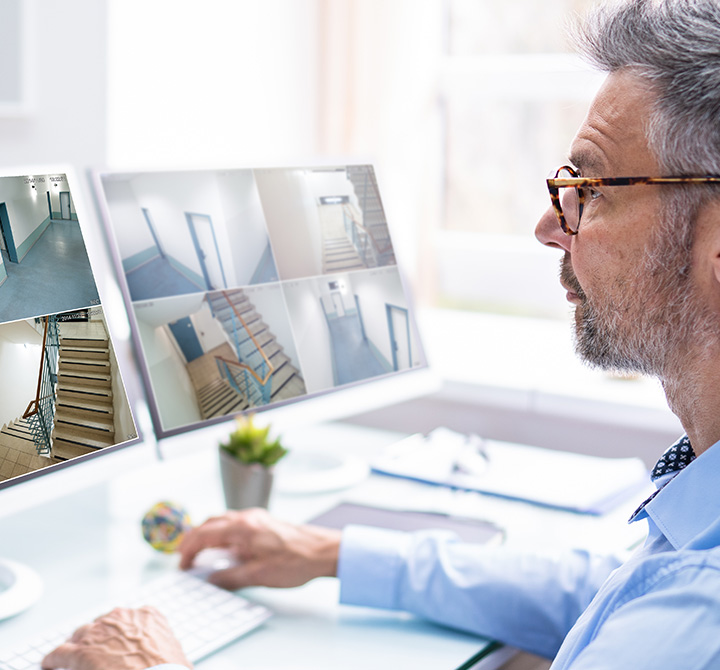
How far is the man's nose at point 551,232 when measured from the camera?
946 millimetres

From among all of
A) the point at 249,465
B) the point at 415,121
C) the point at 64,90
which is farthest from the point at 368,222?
the point at 415,121

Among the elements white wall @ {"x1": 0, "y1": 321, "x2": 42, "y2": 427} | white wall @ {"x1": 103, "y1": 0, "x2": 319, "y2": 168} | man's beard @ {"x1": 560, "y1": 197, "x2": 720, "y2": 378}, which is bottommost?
white wall @ {"x1": 0, "y1": 321, "x2": 42, "y2": 427}

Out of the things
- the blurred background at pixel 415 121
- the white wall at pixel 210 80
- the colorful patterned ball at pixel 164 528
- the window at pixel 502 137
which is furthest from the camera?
the window at pixel 502 137

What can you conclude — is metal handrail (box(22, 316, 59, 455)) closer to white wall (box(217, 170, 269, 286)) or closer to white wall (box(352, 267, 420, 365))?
white wall (box(217, 170, 269, 286))

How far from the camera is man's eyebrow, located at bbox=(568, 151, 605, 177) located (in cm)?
84

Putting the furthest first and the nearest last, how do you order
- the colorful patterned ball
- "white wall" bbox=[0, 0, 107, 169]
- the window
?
the window, "white wall" bbox=[0, 0, 107, 169], the colorful patterned ball

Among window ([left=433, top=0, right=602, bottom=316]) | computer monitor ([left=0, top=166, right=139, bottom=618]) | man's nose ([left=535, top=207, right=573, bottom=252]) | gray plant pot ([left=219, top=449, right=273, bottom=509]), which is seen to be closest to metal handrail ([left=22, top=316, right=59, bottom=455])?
computer monitor ([left=0, top=166, right=139, bottom=618])

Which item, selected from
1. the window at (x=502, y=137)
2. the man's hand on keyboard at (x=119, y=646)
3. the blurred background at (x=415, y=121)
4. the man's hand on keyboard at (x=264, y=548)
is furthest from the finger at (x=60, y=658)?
the window at (x=502, y=137)

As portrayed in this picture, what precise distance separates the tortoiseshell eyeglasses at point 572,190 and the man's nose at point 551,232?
4 centimetres

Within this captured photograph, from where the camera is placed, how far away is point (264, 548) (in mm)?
1128

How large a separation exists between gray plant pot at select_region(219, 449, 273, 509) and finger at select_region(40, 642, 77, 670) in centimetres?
41

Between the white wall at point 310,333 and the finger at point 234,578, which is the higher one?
the white wall at point 310,333

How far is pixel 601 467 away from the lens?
5.24 ft

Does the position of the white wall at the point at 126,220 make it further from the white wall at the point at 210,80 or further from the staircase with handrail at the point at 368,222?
the white wall at the point at 210,80
